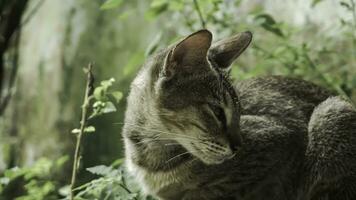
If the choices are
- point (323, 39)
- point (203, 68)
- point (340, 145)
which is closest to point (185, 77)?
point (203, 68)

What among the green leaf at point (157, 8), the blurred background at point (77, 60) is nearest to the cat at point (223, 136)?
the green leaf at point (157, 8)

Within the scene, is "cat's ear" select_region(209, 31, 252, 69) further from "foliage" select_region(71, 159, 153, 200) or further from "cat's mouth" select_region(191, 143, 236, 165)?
"foliage" select_region(71, 159, 153, 200)

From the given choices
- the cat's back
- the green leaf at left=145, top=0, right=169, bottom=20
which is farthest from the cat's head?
the green leaf at left=145, top=0, right=169, bottom=20

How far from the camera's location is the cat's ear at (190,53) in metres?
2.65

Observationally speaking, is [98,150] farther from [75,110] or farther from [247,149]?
[247,149]

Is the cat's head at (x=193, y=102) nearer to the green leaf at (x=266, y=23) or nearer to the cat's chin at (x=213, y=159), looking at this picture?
the cat's chin at (x=213, y=159)

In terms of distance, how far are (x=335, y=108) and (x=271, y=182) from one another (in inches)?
20.6

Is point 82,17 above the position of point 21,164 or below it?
above

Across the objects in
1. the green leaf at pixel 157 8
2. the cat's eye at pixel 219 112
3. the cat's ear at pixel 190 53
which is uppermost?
the green leaf at pixel 157 8

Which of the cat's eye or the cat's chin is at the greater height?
the cat's eye

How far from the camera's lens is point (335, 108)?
317cm

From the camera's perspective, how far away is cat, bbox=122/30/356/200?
110 inches

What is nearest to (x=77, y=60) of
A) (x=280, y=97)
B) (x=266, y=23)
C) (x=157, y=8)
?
(x=157, y=8)

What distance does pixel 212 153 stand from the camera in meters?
2.76
